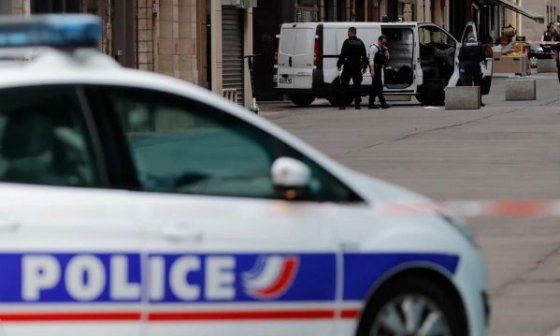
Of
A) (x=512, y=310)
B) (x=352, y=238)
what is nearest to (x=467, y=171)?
(x=512, y=310)

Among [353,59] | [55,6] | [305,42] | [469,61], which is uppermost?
[55,6]

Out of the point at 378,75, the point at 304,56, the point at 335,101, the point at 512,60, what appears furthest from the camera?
the point at 512,60

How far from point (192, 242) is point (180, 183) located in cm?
29

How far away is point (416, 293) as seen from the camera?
7.07 metres

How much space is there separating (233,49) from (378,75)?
230 inches

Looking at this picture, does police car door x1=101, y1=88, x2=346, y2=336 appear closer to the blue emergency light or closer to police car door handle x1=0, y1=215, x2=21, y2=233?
the blue emergency light

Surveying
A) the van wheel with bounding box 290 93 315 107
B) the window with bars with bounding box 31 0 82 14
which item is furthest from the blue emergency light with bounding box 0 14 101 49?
the van wheel with bounding box 290 93 315 107

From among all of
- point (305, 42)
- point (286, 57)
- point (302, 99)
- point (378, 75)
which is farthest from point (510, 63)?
point (378, 75)

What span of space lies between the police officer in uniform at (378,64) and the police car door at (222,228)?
3156 centimetres

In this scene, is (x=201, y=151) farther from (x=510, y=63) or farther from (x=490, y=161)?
(x=510, y=63)

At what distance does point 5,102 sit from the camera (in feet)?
22.0

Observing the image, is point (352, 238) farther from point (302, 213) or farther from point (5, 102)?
point (5, 102)

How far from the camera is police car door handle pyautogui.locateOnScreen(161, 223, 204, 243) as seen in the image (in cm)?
668

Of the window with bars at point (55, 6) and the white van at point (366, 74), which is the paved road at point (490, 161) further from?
the window with bars at point (55, 6)
